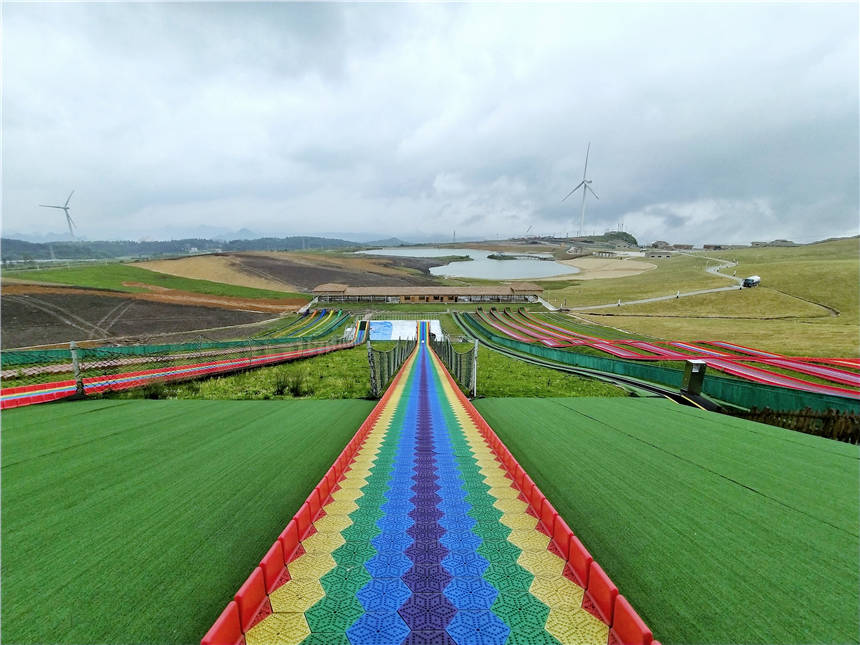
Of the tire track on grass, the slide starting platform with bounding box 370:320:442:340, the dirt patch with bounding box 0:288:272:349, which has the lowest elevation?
the slide starting platform with bounding box 370:320:442:340

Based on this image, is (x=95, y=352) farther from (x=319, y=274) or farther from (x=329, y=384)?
(x=319, y=274)

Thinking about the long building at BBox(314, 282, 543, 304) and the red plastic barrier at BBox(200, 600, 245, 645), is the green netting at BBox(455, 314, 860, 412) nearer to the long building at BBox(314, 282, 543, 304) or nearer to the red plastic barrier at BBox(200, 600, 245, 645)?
the red plastic barrier at BBox(200, 600, 245, 645)

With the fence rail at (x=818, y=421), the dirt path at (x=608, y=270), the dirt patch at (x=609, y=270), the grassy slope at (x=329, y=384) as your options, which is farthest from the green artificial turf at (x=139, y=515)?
the dirt patch at (x=609, y=270)

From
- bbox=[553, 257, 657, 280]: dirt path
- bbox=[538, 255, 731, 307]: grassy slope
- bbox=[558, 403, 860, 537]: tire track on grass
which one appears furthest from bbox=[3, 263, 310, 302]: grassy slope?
bbox=[553, 257, 657, 280]: dirt path

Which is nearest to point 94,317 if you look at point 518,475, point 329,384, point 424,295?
point 329,384

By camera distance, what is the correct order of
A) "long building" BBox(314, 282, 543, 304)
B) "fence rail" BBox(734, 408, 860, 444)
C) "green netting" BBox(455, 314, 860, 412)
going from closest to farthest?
"fence rail" BBox(734, 408, 860, 444) → "green netting" BBox(455, 314, 860, 412) → "long building" BBox(314, 282, 543, 304)

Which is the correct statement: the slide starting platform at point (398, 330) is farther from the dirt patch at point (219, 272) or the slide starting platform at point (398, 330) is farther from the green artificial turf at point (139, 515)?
the dirt patch at point (219, 272)
